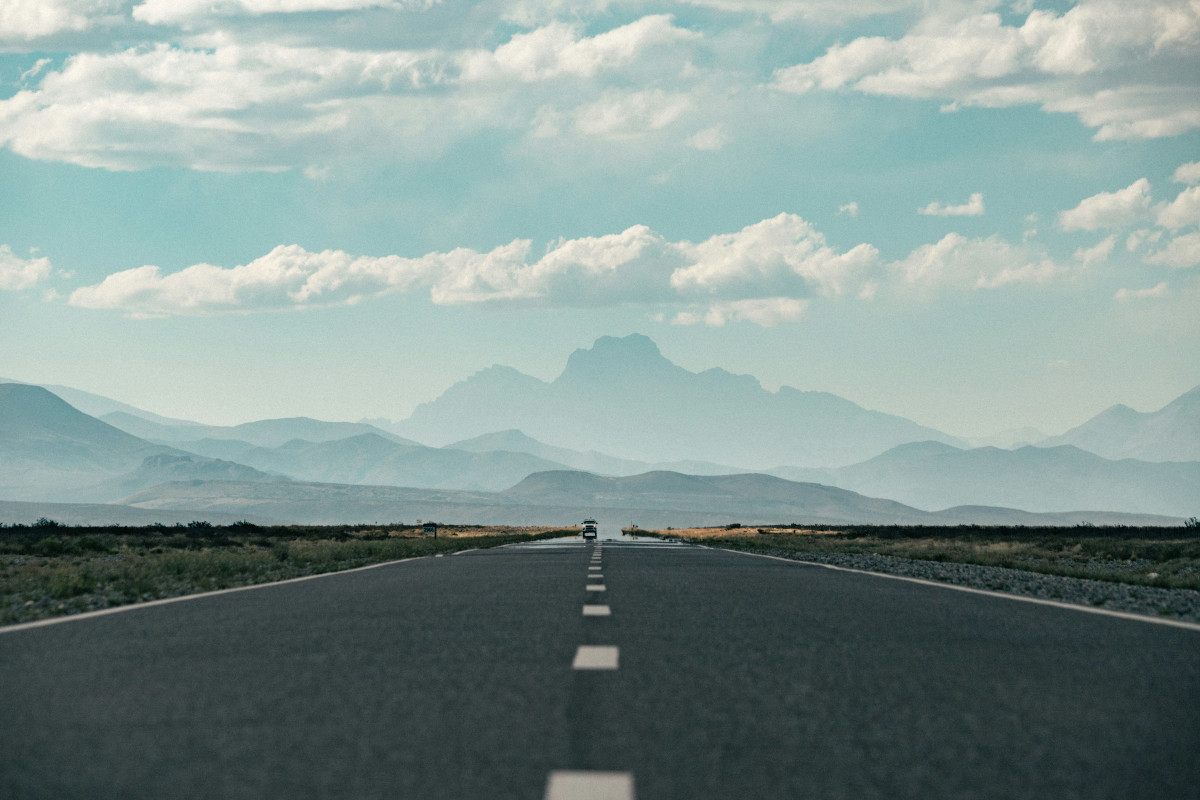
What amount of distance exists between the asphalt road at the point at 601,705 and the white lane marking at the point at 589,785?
0.8 inches

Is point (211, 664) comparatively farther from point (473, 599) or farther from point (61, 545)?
point (61, 545)

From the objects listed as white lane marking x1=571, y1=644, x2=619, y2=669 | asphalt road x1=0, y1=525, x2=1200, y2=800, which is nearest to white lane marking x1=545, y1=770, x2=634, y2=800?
asphalt road x1=0, y1=525, x2=1200, y2=800

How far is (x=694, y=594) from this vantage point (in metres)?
16.7

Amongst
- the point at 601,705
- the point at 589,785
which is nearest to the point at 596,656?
the point at 601,705

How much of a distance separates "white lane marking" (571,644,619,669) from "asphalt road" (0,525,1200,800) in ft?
0.11

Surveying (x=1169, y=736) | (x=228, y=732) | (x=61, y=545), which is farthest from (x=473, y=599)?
(x=61, y=545)

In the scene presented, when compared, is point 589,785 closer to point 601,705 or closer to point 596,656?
point 601,705

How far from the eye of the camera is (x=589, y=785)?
5.47m

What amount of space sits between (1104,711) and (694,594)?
9.50m

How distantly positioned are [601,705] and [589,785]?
201cm

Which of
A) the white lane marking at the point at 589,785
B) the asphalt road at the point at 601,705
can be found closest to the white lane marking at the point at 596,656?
the asphalt road at the point at 601,705

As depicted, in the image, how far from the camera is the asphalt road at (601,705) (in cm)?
563

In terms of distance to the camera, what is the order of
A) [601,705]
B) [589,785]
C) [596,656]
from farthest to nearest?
[596,656], [601,705], [589,785]

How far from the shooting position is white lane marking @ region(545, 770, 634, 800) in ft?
17.3
